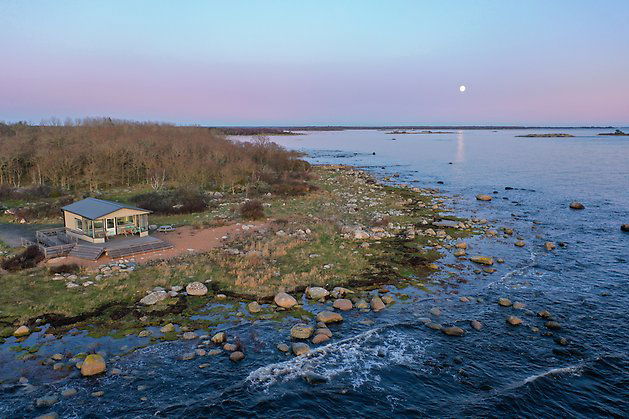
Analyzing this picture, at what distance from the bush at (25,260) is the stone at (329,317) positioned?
1972 centimetres

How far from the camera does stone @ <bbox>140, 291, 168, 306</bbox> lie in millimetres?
22484

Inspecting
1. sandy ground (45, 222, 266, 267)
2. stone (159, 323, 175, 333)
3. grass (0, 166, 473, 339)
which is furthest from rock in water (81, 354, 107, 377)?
sandy ground (45, 222, 266, 267)

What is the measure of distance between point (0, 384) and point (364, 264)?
20.6 metres

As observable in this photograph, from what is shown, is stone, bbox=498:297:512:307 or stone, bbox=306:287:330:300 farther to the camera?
stone, bbox=306:287:330:300

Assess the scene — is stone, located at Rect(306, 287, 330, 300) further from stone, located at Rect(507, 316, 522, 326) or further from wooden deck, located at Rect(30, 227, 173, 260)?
wooden deck, located at Rect(30, 227, 173, 260)

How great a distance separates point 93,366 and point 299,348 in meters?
8.27

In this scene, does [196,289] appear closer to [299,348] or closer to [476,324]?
[299,348]

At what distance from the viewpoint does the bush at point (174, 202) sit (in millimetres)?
44844

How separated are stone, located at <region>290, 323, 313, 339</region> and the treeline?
41.9m

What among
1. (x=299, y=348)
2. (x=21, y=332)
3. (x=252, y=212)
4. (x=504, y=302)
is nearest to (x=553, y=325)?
(x=504, y=302)

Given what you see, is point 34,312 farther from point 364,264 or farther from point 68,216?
point 364,264

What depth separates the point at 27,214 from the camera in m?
41.8

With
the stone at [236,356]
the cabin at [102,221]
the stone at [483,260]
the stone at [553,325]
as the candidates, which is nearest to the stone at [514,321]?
the stone at [553,325]

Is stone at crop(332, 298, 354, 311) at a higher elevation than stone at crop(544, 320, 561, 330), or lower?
higher
